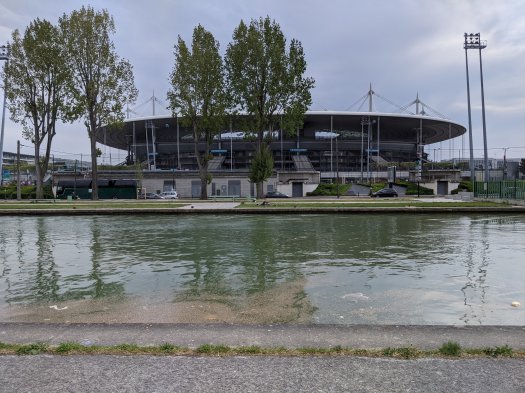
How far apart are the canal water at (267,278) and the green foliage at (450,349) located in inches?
105

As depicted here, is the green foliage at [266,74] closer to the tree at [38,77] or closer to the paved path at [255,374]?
the tree at [38,77]

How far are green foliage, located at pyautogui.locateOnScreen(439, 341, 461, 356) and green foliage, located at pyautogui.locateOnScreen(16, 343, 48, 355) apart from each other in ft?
13.9

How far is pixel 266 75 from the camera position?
52000 mm

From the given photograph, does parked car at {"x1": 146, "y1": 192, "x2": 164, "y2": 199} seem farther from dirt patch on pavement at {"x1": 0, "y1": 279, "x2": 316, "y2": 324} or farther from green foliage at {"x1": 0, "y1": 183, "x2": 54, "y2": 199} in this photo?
dirt patch on pavement at {"x1": 0, "y1": 279, "x2": 316, "y2": 324}

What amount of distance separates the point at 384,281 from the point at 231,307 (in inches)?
165

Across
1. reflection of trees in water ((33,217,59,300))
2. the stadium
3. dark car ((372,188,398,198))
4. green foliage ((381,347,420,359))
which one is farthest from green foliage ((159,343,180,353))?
the stadium

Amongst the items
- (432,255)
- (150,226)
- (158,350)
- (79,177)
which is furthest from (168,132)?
(158,350)

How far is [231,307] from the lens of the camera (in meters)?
8.88

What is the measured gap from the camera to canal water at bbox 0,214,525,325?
8422mm

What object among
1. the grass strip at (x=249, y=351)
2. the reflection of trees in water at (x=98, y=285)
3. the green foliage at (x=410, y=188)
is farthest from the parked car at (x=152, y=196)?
the grass strip at (x=249, y=351)

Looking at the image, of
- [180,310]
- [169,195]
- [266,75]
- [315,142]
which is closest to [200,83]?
[266,75]

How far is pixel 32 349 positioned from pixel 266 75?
1941 inches

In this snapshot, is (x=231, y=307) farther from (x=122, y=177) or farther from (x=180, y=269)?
(x=122, y=177)

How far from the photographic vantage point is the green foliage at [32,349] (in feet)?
16.5
